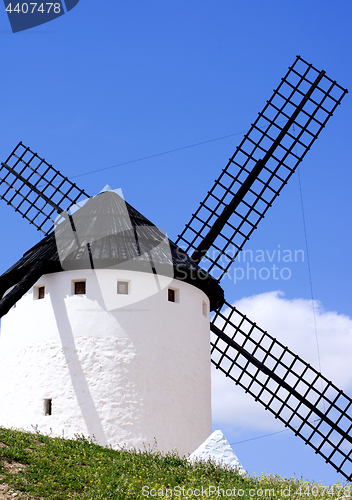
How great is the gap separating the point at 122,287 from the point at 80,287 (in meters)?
1.03

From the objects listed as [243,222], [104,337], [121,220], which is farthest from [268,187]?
[104,337]

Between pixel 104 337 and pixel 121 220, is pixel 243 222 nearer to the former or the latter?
pixel 121 220

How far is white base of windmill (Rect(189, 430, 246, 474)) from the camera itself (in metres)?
12.4

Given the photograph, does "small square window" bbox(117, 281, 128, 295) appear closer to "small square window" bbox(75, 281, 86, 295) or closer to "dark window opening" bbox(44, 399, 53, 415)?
"small square window" bbox(75, 281, 86, 295)

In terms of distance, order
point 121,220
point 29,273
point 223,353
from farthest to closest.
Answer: point 223,353 < point 121,220 < point 29,273

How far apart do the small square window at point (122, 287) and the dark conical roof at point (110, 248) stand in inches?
15.5

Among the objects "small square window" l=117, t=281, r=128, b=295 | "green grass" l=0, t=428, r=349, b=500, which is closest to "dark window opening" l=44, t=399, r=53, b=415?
"green grass" l=0, t=428, r=349, b=500

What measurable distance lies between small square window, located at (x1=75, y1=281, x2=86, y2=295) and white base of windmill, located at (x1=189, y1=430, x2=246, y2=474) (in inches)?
183

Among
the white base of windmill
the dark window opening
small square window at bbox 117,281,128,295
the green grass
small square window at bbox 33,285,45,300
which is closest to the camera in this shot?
the green grass

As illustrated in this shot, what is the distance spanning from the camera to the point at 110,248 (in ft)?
49.7

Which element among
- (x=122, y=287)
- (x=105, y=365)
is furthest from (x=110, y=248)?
(x=105, y=365)

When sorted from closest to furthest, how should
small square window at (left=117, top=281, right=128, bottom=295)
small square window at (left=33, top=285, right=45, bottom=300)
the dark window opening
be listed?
the dark window opening, small square window at (left=117, top=281, right=128, bottom=295), small square window at (left=33, top=285, right=45, bottom=300)

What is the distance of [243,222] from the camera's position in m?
18.3

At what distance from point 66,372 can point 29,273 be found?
8.28ft
